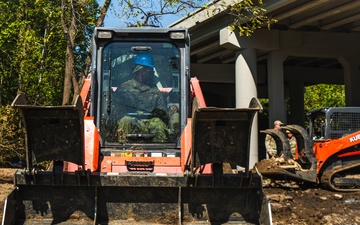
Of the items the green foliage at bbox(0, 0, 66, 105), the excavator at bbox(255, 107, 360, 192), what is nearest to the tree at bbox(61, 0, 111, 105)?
the green foliage at bbox(0, 0, 66, 105)

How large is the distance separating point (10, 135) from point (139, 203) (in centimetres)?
936

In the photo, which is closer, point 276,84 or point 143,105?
point 143,105

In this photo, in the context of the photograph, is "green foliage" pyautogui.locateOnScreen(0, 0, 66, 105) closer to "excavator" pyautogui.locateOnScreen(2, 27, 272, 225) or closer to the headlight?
the headlight

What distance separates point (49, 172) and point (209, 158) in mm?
1898

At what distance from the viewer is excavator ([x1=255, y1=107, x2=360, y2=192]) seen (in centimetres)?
1384

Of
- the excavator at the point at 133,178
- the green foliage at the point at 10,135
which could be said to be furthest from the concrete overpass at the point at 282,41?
the excavator at the point at 133,178

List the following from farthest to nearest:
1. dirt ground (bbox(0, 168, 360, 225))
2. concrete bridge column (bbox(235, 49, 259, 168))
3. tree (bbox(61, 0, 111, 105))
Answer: concrete bridge column (bbox(235, 49, 259, 168))
tree (bbox(61, 0, 111, 105))
dirt ground (bbox(0, 168, 360, 225))

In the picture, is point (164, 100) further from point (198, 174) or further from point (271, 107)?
point (271, 107)

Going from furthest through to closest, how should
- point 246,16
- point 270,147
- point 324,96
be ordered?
1. point 324,96
2. point 270,147
3. point 246,16

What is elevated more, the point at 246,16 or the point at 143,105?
the point at 246,16

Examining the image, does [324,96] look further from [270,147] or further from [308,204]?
[308,204]

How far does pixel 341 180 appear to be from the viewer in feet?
45.8

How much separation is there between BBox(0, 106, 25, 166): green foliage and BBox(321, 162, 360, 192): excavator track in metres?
8.26

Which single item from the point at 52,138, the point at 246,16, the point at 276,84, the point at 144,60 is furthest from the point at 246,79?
the point at 52,138
